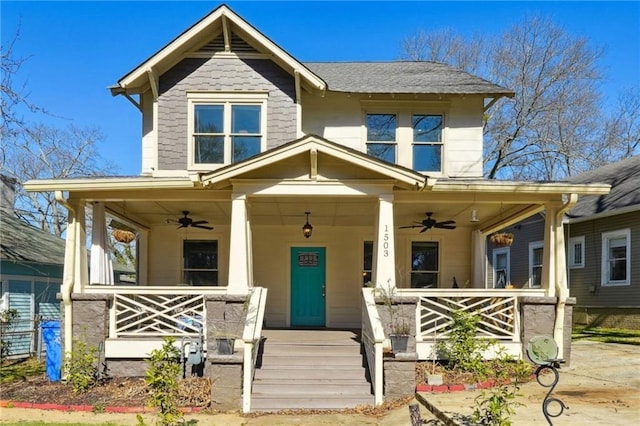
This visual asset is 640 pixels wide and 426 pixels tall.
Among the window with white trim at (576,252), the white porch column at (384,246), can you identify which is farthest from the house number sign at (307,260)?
the window with white trim at (576,252)

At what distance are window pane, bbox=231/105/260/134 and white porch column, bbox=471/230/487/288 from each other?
19.4 ft

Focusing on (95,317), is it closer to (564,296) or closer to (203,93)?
(203,93)

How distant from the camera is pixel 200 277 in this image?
1272cm

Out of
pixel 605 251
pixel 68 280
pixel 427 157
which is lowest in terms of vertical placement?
pixel 68 280

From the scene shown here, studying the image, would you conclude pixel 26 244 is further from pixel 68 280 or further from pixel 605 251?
pixel 605 251

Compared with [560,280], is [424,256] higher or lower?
higher

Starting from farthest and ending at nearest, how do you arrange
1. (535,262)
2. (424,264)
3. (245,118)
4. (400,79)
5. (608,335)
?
(535,262) → (608,335) → (424,264) → (400,79) → (245,118)

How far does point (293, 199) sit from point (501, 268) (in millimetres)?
13893

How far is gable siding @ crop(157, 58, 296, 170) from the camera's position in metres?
10.8

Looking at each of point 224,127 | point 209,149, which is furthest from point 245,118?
point 209,149

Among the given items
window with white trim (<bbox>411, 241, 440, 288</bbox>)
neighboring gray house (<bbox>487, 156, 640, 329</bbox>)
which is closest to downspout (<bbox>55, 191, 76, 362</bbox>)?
window with white trim (<bbox>411, 241, 440, 288</bbox>)

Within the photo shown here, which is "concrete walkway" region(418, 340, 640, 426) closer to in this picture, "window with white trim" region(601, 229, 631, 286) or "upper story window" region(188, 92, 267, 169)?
"window with white trim" region(601, 229, 631, 286)

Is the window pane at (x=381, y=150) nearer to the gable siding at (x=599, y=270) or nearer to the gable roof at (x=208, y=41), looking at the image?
the gable roof at (x=208, y=41)

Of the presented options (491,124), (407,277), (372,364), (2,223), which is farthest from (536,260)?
(2,223)
